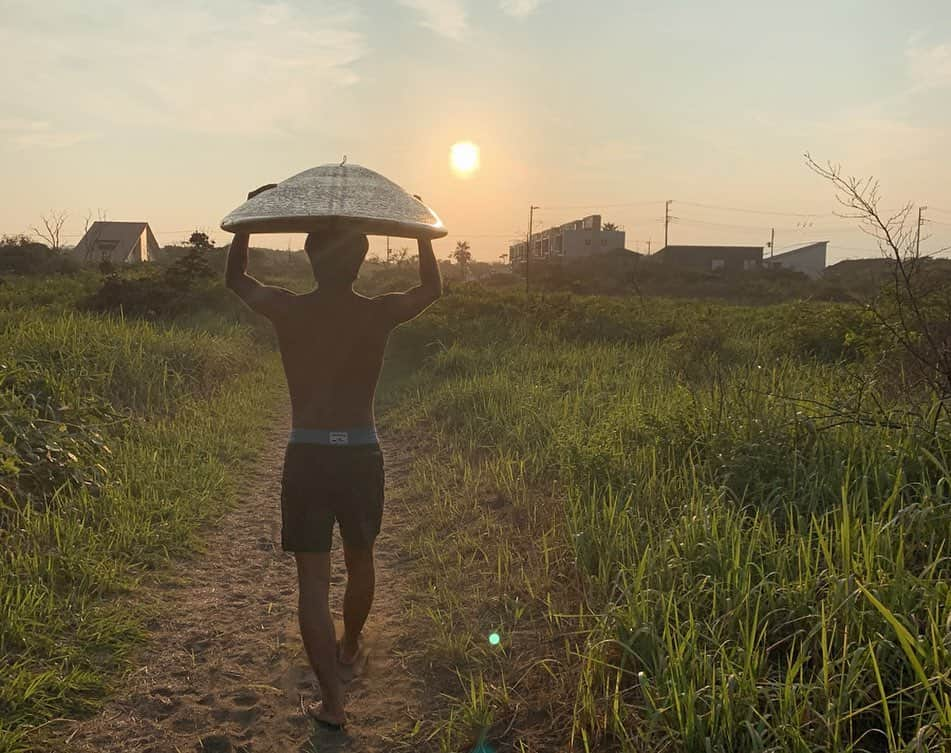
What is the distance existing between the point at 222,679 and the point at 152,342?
23.3 feet

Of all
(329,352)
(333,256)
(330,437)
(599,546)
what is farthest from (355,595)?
(333,256)

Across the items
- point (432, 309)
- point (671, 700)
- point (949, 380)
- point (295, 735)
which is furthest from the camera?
point (432, 309)

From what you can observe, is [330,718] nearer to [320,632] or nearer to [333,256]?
[320,632]

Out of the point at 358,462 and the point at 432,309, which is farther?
the point at 432,309

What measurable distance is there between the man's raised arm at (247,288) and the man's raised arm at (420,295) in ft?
1.34

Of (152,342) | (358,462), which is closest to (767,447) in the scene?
(358,462)

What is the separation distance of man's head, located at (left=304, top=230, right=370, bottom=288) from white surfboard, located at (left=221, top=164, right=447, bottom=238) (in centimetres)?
7

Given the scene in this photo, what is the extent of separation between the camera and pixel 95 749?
8.38ft

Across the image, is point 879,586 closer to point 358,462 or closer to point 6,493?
point 358,462

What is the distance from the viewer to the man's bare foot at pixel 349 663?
316cm

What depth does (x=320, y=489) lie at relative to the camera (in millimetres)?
2717

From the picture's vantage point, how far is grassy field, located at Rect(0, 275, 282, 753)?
3.02 meters

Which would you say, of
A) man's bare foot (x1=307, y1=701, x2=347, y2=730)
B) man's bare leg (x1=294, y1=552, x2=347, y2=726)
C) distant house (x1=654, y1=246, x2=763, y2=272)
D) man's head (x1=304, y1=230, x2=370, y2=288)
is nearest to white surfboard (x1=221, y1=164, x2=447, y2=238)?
man's head (x1=304, y1=230, x2=370, y2=288)

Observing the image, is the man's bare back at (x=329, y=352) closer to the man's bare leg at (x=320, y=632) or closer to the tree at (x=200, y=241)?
the man's bare leg at (x=320, y=632)
